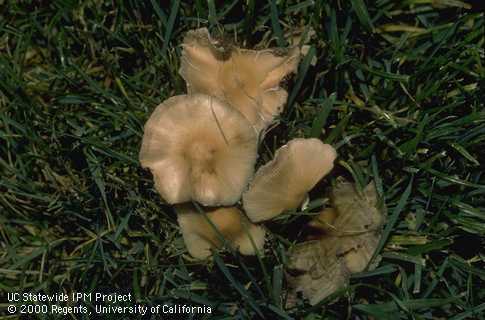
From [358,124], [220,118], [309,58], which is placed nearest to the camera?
[220,118]

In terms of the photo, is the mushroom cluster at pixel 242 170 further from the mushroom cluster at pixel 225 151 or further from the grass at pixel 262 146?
the grass at pixel 262 146

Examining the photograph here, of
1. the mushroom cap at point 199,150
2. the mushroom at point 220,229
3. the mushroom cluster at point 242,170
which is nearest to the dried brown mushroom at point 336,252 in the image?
the mushroom cluster at point 242,170

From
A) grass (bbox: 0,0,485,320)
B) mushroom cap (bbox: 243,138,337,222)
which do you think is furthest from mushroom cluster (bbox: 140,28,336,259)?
grass (bbox: 0,0,485,320)

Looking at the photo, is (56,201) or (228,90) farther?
(56,201)

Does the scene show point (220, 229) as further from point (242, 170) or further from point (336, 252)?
point (336, 252)

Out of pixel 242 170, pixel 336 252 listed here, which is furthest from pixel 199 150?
pixel 336 252

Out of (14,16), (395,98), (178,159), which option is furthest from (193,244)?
(14,16)

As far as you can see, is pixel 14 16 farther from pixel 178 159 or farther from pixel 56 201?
pixel 178 159
